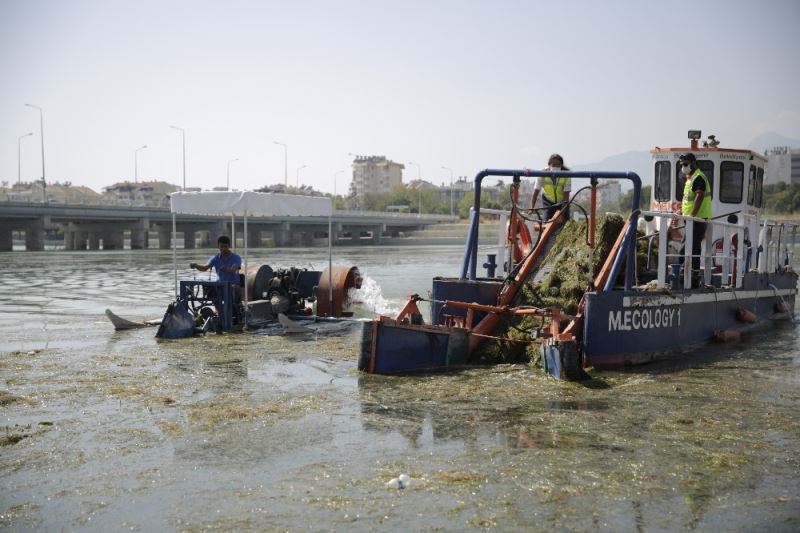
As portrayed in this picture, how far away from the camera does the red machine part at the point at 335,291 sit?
16.2m

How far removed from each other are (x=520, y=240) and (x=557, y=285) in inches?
72.0

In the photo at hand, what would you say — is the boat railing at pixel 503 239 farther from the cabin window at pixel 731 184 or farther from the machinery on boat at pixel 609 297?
the cabin window at pixel 731 184

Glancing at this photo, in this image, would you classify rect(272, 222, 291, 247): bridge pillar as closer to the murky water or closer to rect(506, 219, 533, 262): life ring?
rect(506, 219, 533, 262): life ring

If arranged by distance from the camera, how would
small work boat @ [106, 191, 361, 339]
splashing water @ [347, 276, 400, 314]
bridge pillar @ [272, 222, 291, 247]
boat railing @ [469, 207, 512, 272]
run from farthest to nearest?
bridge pillar @ [272, 222, 291, 247], splashing water @ [347, 276, 400, 314], small work boat @ [106, 191, 361, 339], boat railing @ [469, 207, 512, 272]

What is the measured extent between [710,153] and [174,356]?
10114 millimetres

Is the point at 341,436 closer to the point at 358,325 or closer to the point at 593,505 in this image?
the point at 593,505

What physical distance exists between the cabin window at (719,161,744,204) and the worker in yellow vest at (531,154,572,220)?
443cm

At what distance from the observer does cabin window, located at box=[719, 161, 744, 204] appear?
606 inches

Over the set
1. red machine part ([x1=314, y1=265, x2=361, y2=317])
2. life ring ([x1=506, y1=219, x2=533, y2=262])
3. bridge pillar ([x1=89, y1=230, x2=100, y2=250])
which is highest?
life ring ([x1=506, y1=219, x2=533, y2=262])

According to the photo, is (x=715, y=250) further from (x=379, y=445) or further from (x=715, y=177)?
(x=379, y=445)

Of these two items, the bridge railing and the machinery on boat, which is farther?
the bridge railing

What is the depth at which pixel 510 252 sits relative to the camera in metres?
12.7

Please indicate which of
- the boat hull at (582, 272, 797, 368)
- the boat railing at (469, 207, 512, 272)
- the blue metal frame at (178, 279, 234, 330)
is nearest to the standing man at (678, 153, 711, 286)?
the boat hull at (582, 272, 797, 368)

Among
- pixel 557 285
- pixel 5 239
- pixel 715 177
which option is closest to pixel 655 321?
pixel 557 285
